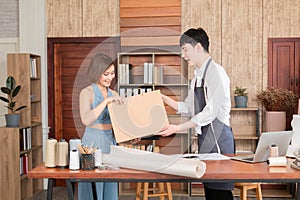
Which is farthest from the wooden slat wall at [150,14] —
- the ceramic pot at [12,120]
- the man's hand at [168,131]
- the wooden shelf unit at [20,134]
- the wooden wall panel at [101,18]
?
the man's hand at [168,131]

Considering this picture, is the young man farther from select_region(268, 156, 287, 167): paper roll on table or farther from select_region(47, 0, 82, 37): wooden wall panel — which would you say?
select_region(47, 0, 82, 37): wooden wall panel

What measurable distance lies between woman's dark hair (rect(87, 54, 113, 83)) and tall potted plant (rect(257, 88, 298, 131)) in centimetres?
322

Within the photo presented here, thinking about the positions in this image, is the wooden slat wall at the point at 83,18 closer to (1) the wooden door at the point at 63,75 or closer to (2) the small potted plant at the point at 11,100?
(1) the wooden door at the point at 63,75

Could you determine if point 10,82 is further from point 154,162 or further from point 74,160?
point 154,162

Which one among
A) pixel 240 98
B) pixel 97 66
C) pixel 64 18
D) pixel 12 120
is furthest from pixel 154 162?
pixel 64 18

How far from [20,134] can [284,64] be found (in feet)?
11.1

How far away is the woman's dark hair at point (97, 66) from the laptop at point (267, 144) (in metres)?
1.02

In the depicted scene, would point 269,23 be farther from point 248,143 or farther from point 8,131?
point 8,131

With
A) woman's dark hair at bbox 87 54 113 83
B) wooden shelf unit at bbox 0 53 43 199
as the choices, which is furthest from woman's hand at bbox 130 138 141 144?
wooden shelf unit at bbox 0 53 43 199

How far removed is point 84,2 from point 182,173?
161 inches

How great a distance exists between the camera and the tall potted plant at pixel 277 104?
5.48m

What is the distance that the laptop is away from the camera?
2756 mm

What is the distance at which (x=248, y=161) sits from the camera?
112 inches

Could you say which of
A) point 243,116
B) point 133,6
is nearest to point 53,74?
point 133,6
